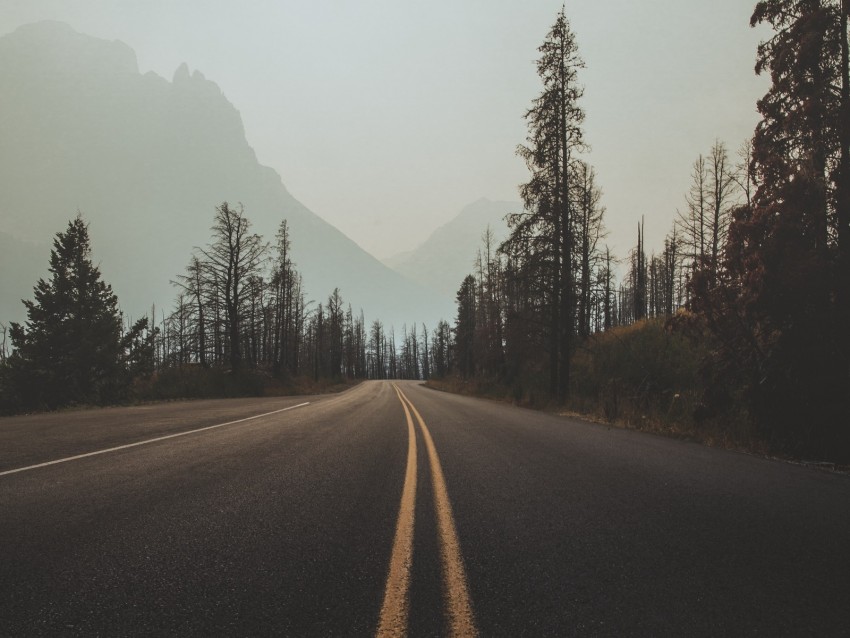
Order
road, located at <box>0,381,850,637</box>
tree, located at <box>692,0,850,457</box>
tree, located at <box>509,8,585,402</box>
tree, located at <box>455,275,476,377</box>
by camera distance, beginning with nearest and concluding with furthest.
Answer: road, located at <box>0,381,850,637</box> → tree, located at <box>692,0,850,457</box> → tree, located at <box>509,8,585,402</box> → tree, located at <box>455,275,476,377</box>

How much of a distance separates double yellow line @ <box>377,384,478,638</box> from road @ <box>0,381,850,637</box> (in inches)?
0.6

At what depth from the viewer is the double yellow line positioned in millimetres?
2059

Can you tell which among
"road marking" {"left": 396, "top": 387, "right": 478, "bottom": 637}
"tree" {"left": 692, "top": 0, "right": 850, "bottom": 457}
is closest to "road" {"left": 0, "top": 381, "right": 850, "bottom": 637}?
"road marking" {"left": 396, "top": 387, "right": 478, "bottom": 637}

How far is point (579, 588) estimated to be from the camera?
248cm

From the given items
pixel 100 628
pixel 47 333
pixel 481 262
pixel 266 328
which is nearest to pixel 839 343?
pixel 100 628

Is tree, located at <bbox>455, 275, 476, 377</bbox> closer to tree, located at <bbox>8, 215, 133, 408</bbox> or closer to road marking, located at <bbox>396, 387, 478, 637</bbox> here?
tree, located at <bbox>8, 215, 133, 408</bbox>

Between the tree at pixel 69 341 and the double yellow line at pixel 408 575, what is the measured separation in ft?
71.6

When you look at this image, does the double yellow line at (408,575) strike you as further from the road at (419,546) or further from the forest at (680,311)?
the forest at (680,311)

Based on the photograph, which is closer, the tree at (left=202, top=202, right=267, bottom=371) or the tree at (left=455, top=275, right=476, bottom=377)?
the tree at (left=202, top=202, right=267, bottom=371)

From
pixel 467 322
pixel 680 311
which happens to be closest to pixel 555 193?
pixel 680 311

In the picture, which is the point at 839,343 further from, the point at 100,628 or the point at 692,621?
the point at 100,628

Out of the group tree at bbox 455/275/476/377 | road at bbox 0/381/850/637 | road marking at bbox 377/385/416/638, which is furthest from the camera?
tree at bbox 455/275/476/377

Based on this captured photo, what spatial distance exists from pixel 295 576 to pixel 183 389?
26669 millimetres

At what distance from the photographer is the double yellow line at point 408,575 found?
81.0 inches
